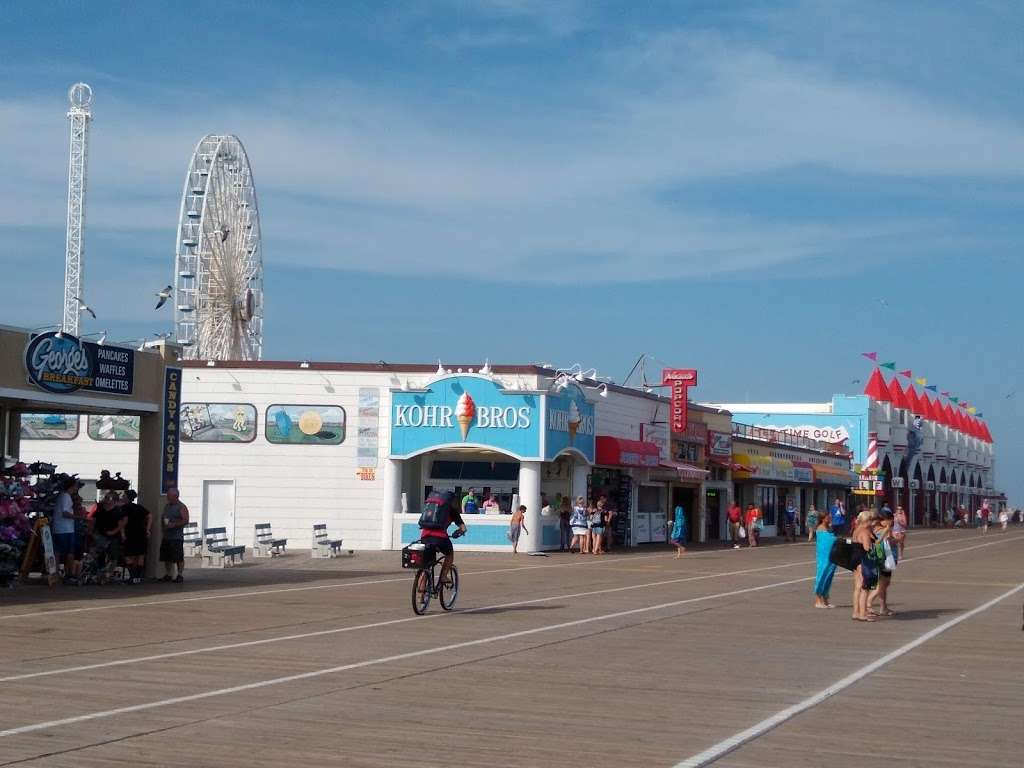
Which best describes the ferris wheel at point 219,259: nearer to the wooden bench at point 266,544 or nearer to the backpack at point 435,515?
the wooden bench at point 266,544

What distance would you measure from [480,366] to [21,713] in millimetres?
32219

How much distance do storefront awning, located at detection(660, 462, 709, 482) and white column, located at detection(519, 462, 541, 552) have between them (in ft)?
30.6

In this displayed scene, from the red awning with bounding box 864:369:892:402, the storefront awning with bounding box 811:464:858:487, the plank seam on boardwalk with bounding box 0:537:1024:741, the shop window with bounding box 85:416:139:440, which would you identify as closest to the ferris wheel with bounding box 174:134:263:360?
the shop window with bounding box 85:416:139:440

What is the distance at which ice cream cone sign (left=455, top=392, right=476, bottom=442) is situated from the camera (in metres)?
40.7

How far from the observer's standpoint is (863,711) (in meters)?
11.2

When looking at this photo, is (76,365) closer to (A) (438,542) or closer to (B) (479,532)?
(A) (438,542)

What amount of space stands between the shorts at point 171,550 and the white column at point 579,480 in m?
19.6

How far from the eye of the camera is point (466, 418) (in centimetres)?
4078

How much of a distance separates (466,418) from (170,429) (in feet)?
50.2

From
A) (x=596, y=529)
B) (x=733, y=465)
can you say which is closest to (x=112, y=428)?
(x=596, y=529)

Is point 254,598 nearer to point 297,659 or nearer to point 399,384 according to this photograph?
point 297,659

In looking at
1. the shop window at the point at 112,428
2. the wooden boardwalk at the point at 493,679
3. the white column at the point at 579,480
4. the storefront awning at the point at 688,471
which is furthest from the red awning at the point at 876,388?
the wooden boardwalk at the point at 493,679

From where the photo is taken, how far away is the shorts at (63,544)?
23.5m

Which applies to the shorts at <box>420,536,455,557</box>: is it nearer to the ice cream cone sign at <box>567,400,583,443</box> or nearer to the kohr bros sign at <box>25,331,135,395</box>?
the kohr bros sign at <box>25,331,135,395</box>
